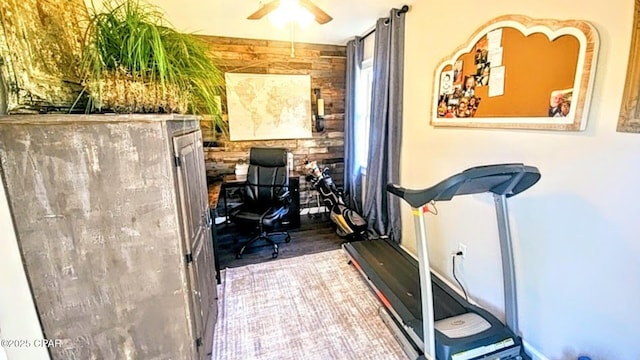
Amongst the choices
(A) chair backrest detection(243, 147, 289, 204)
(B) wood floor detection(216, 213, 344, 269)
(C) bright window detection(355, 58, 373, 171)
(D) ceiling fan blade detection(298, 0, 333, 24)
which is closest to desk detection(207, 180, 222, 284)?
(B) wood floor detection(216, 213, 344, 269)

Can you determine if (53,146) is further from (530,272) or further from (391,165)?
(391,165)

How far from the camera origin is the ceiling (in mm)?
2611

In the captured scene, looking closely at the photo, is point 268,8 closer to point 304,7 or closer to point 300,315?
point 304,7

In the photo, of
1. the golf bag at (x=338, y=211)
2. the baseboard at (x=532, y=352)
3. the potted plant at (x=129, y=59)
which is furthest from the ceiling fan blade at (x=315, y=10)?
the baseboard at (x=532, y=352)

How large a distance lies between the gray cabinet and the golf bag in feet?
7.35

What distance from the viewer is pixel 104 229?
3.60 ft

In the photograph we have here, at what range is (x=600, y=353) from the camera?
1.33 m

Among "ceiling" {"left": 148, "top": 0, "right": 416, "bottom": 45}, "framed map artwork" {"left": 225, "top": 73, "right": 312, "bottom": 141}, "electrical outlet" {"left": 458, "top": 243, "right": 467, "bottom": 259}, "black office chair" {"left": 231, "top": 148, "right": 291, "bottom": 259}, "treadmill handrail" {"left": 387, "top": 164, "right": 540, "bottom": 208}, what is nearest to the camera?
"treadmill handrail" {"left": 387, "top": 164, "right": 540, "bottom": 208}

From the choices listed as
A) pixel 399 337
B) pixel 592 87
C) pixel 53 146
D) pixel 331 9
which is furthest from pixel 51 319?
pixel 331 9

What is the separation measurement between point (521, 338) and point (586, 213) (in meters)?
0.86

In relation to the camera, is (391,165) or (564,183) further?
(391,165)

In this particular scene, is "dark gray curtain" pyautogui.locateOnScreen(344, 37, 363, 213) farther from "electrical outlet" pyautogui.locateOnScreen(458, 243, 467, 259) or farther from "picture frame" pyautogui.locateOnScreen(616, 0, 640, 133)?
"picture frame" pyautogui.locateOnScreen(616, 0, 640, 133)

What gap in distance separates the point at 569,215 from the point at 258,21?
3192 mm

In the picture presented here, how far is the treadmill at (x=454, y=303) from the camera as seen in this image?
1.35 m
